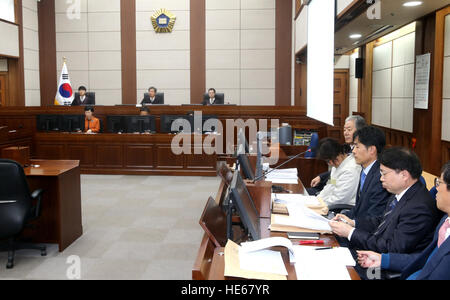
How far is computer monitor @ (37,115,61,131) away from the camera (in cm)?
803

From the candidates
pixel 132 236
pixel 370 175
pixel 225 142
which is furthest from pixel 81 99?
pixel 370 175

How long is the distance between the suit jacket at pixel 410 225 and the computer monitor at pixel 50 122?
7.21m

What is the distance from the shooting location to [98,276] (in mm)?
3297

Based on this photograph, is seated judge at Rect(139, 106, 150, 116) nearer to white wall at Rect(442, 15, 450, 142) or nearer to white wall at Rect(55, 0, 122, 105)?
white wall at Rect(55, 0, 122, 105)

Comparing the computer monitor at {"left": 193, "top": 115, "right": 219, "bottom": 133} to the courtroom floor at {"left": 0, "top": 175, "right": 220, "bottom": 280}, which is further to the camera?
the computer monitor at {"left": 193, "top": 115, "right": 219, "bottom": 133}

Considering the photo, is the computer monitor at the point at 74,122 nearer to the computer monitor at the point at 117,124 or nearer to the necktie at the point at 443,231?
the computer monitor at the point at 117,124

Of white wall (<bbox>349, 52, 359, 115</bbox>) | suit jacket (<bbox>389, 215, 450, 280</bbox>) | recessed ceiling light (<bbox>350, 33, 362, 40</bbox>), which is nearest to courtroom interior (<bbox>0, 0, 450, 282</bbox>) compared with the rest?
suit jacket (<bbox>389, 215, 450, 280</bbox>)

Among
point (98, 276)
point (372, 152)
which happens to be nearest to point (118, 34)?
point (98, 276)

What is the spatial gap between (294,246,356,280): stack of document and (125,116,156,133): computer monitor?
20.1 feet

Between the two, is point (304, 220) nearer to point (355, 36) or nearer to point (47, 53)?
point (355, 36)

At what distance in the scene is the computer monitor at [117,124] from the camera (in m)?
7.84

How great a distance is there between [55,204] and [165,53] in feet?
25.0

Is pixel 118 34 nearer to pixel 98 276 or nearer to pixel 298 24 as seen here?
pixel 298 24
